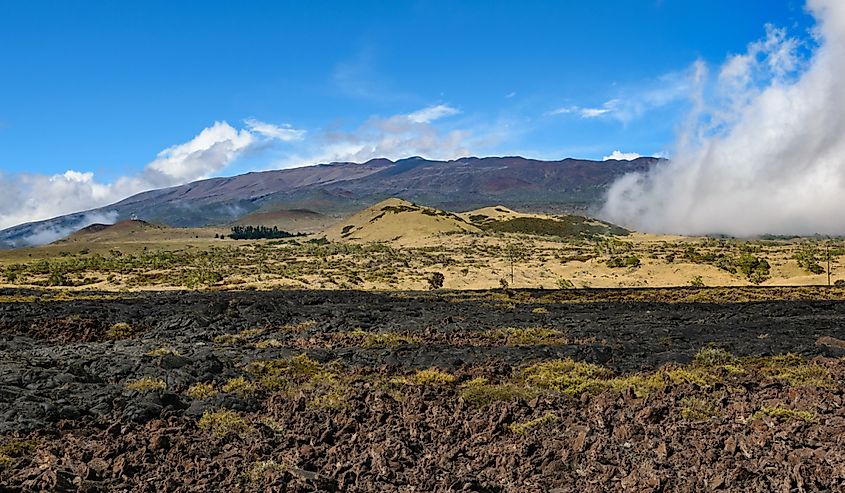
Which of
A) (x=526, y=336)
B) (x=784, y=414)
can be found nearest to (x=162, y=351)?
(x=526, y=336)

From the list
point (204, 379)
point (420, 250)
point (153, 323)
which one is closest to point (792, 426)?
point (204, 379)

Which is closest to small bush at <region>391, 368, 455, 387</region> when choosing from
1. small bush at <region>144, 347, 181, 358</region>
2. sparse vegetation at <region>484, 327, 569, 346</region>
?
sparse vegetation at <region>484, 327, 569, 346</region>

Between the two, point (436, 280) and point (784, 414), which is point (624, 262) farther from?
point (784, 414)

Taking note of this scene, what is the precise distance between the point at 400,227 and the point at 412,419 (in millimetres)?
97237

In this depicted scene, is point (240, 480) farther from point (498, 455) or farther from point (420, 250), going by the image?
point (420, 250)

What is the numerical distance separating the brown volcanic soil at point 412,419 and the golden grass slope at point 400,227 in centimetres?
7145

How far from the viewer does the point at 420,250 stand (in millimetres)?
76625

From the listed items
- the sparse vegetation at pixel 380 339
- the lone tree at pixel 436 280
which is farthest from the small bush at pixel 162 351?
the lone tree at pixel 436 280

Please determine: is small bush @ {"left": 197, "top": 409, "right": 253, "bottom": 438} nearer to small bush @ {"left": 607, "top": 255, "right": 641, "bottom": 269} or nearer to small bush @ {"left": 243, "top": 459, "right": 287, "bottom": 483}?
small bush @ {"left": 243, "top": 459, "right": 287, "bottom": 483}

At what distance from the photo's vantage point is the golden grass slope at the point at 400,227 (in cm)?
10150

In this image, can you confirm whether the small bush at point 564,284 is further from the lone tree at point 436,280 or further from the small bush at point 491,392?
the small bush at point 491,392

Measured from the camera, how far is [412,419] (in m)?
11.8

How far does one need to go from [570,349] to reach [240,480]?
10887mm

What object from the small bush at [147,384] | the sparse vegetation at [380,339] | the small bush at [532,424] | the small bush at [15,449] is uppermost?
the small bush at [147,384]
